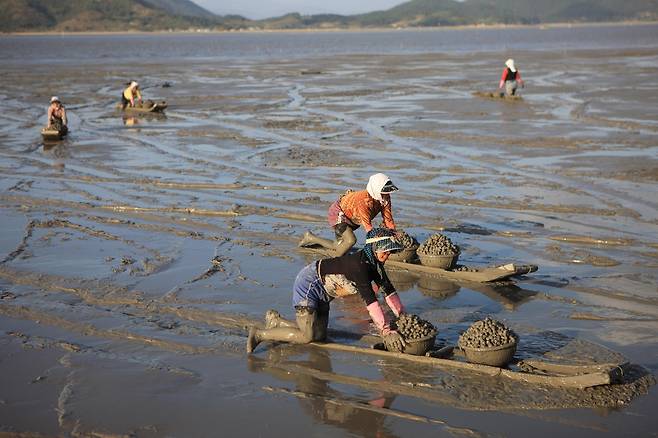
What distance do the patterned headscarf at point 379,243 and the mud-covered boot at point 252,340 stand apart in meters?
1.31

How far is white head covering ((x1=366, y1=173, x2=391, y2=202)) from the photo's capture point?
8.65 meters

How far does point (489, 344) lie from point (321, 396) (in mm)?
1489

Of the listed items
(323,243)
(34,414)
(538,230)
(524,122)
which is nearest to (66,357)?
(34,414)

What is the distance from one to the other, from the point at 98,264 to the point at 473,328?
5.68 meters

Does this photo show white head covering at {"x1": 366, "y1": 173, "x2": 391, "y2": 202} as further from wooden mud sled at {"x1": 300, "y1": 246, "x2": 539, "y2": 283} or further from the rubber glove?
wooden mud sled at {"x1": 300, "y1": 246, "x2": 539, "y2": 283}

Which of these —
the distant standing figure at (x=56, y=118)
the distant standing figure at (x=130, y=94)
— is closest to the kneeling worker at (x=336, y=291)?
the distant standing figure at (x=56, y=118)

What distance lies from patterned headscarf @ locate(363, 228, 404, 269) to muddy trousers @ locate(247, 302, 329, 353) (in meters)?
0.67

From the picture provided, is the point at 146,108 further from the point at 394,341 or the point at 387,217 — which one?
the point at 394,341

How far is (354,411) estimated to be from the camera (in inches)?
264

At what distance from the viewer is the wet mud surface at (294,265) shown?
6.75 m

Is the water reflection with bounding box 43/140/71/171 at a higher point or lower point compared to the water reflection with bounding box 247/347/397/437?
lower

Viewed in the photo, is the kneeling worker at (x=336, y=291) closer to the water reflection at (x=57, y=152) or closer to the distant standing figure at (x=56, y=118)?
the water reflection at (x=57, y=152)

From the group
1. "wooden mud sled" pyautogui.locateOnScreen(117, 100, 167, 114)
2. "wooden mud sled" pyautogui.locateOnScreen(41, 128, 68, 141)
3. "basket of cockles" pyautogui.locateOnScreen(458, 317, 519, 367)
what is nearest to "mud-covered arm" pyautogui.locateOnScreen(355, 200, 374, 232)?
"basket of cockles" pyautogui.locateOnScreen(458, 317, 519, 367)

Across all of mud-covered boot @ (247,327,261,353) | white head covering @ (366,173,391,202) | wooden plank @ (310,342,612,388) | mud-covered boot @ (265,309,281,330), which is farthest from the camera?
white head covering @ (366,173,391,202)
